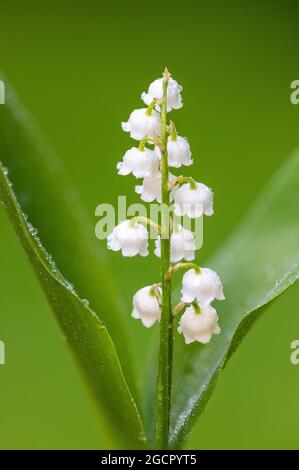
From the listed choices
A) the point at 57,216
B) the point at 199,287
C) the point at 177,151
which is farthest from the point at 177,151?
the point at 57,216

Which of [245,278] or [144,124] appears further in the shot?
[245,278]

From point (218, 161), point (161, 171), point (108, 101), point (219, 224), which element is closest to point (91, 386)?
point (161, 171)

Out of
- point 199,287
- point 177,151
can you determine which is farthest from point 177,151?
point 199,287

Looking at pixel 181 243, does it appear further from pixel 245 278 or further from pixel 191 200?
pixel 245 278

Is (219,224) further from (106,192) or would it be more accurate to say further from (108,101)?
(108,101)

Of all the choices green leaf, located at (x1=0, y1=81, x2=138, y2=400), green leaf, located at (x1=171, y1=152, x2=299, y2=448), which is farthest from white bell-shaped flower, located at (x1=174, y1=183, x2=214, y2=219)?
green leaf, located at (x1=0, y1=81, x2=138, y2=400)

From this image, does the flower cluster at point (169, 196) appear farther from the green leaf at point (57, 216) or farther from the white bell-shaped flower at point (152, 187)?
the green leaf at point (57, 216)

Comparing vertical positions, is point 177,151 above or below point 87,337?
above
